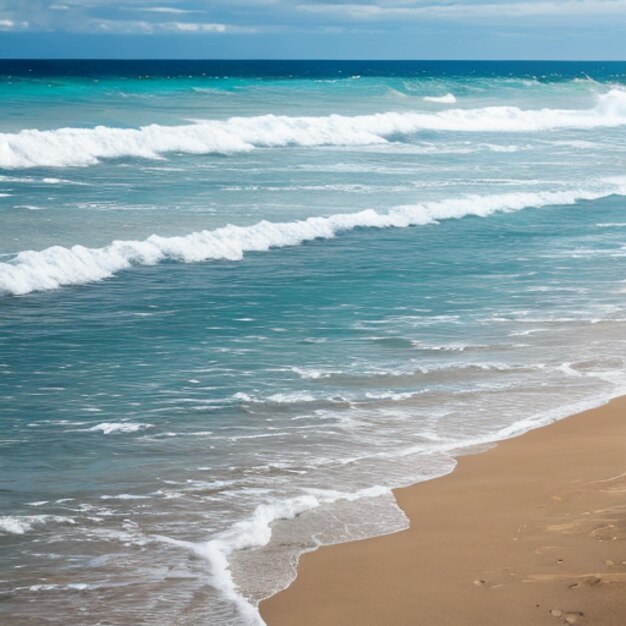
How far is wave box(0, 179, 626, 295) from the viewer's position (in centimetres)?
1397

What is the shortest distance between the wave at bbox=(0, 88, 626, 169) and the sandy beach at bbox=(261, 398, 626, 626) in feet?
76.0

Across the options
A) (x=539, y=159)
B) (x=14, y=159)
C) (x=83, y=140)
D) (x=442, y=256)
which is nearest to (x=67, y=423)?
(x=442, y=256)

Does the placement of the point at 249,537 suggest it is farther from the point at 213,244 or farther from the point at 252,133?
the point at 252,133

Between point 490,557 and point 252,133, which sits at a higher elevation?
point 252,133

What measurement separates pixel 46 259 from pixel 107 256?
101 cm

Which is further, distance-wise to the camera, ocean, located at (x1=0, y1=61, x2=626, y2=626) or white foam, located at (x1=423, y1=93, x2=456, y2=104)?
white foam, located at (x1=423, y1=93, x2=456, y2=104)

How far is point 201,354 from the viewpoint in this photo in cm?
1035

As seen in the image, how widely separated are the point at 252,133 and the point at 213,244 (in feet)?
72.0

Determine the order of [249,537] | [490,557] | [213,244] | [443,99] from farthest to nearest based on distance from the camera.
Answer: [443,99] → [213,244] → [249,537] → [490,557]

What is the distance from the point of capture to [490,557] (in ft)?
19.2

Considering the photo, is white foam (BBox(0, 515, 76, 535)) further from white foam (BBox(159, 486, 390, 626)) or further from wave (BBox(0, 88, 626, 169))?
wave (BBox(0, 88, 626, 169))

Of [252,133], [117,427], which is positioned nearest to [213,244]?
[117,427]

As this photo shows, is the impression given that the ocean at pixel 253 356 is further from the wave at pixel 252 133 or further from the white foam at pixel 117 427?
the wave at pixel 252 133

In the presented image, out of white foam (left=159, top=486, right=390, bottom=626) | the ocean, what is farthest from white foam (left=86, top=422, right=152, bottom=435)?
white foam (left=159, top=486, right=390, bottom=626)
